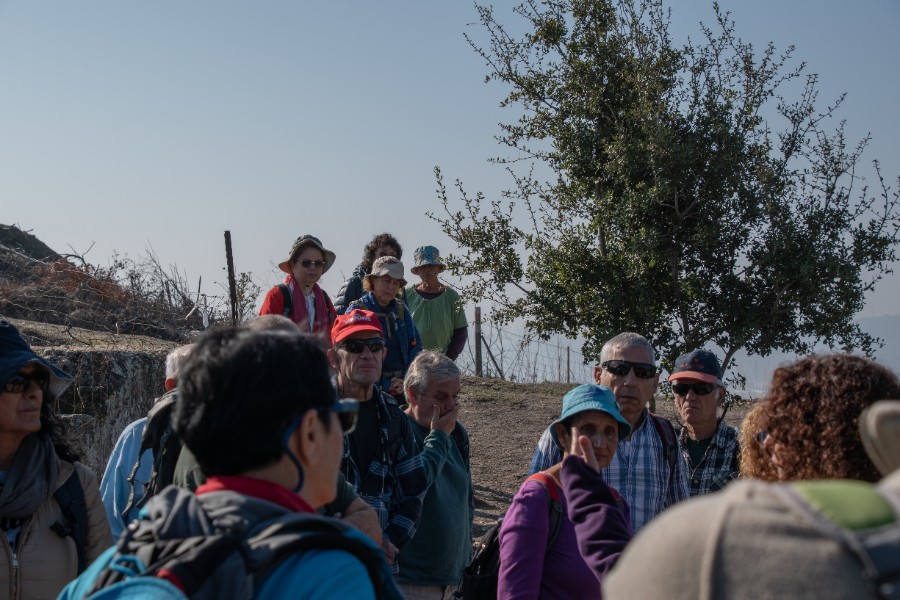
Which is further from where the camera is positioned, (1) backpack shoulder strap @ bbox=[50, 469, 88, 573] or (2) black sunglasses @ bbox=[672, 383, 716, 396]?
(2) black sunglasses @ bbox=[672, 383, 716, 396]

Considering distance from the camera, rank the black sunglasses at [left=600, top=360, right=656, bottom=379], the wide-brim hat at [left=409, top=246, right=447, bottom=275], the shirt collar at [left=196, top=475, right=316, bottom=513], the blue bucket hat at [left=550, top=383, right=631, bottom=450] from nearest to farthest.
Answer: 1. the shirt collar at [left=196, top=475, right=316, bottom=513]
2. the blue bucket hat at [left=550, top=383, right=631, bottom=450]
3. the black sunglasses at [left=600, top=360, right=656, bottom=379]
4. the wide-brim hat at [left=409, top=246, right=447, bottom=275]

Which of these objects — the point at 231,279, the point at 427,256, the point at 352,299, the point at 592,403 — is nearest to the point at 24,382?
the point at 592,403

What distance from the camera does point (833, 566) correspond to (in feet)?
3.34

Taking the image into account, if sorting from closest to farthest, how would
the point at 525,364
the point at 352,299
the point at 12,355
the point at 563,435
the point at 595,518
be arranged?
the point at 595,518 < the point at 12,355 < the point at 563,435 < the point at 352,299 < the point at 525,364

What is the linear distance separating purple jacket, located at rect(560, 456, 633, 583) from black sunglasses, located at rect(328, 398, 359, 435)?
1.01 meters

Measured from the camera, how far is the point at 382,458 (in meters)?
4.32

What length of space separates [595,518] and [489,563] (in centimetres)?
110

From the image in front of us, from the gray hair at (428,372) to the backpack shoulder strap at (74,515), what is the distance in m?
1.75

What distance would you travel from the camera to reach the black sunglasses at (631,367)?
4.79m

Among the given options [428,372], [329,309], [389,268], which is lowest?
→ [428,372]

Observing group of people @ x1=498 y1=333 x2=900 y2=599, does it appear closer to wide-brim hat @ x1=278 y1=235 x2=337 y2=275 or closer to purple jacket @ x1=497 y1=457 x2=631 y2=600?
purple jacket @ x1=497 y1=457 x2=631 y2=600

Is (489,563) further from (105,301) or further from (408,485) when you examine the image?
(105,301)

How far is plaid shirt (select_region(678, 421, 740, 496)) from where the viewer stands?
16.0 feet

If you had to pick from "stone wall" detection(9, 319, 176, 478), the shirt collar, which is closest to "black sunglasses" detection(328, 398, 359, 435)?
the shirt collar
